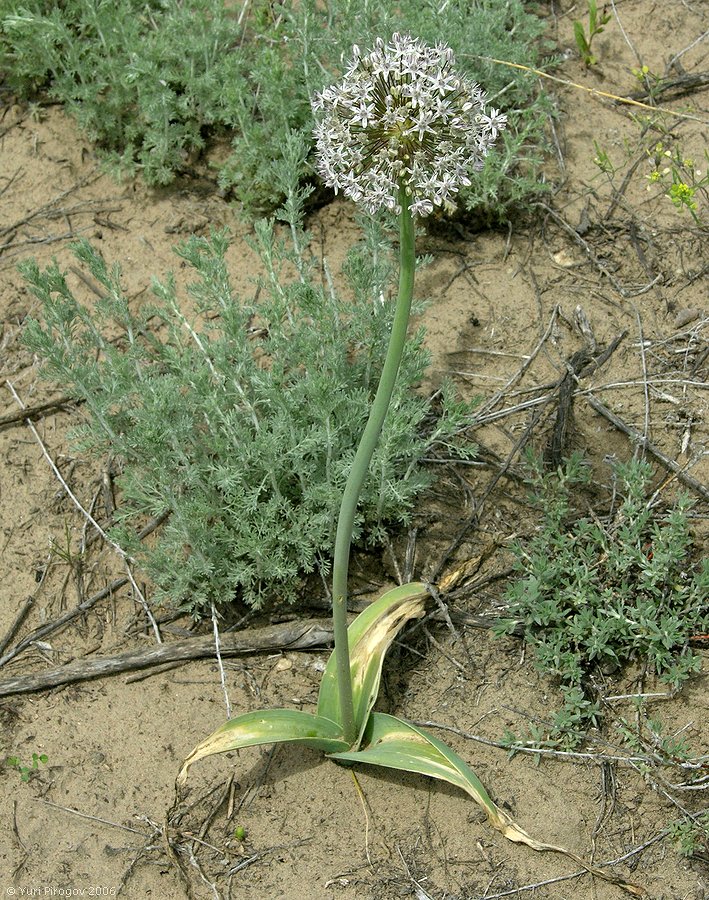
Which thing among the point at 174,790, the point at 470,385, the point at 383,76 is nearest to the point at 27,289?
the point at 470,385

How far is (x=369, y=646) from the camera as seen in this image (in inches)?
143

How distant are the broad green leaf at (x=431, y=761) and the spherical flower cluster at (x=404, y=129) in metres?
1.89

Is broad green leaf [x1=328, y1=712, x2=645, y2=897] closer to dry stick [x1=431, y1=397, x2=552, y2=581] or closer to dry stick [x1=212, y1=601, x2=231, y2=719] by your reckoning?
dry stick [x1=212, y1=601, x2=231, y2=719]

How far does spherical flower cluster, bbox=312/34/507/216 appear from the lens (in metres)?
2.43

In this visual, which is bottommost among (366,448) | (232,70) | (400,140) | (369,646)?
(369,646)

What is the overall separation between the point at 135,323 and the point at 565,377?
224 cm

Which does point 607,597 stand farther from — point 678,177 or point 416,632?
point 678,177

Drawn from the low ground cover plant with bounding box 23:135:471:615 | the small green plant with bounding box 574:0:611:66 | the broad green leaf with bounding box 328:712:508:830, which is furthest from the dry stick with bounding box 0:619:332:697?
the small green plant with bounding box 574:0:611:66

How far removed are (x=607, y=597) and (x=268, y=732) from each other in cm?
147

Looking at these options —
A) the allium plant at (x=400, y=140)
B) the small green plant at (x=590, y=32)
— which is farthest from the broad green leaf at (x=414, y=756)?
the small green plant at (x=590, y=32)

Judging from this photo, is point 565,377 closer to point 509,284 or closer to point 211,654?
point 509,284

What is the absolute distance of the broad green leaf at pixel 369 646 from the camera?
3490mm

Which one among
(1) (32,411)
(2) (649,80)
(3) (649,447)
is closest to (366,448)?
(3) (649,447)

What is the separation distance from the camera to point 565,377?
4.37 m
